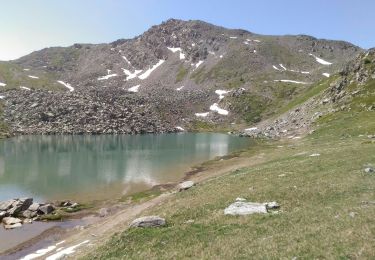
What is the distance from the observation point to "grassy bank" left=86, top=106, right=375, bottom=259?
2142 cm

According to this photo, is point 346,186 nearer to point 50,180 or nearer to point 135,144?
point 50,180

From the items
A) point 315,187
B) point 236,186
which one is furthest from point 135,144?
point 315,187

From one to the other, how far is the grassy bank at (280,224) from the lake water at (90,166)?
3333 centimetres

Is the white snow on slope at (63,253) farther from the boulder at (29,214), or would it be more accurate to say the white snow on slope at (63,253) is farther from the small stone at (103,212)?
the boulder at (29,214)

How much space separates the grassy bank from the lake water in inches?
1312

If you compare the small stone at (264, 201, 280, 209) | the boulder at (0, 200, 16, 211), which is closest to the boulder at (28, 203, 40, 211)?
the boulder at (0, 200, 16, 211)

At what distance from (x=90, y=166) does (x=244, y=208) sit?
71279 mm

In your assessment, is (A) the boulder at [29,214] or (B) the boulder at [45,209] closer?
(A) the boulder at [29,214]

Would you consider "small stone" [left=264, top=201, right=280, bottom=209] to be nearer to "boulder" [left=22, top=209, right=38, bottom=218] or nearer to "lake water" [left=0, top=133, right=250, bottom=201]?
"boulder" [left=22, top=209, right=38, bottom=218]

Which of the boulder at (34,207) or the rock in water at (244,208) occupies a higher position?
the rock in water at (244,208)

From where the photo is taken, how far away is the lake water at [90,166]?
7088cm

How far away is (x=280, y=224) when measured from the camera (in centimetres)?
2630

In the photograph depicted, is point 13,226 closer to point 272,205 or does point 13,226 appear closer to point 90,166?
point 272,205

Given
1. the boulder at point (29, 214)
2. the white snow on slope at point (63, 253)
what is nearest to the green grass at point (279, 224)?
the white snow on slope at point (63, 253)
